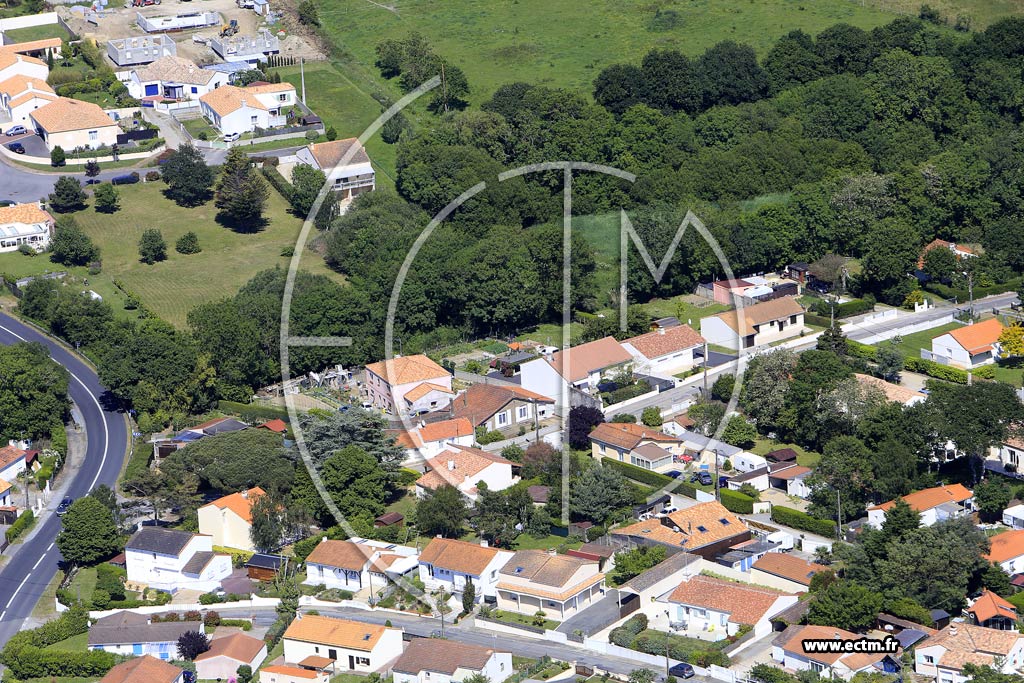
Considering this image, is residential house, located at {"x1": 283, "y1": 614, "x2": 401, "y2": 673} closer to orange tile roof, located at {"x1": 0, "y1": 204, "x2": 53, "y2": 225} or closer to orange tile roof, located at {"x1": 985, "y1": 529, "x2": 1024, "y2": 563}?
orange tile roof, located at {"x1": 985, "y1": 529, "x2": 1024, "y2": 563}

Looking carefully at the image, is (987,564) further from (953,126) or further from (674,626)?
(953,126)

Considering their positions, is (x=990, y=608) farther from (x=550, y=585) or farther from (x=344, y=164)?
(x=344, y=164)

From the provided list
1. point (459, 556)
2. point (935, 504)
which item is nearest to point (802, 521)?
point (935, 504)

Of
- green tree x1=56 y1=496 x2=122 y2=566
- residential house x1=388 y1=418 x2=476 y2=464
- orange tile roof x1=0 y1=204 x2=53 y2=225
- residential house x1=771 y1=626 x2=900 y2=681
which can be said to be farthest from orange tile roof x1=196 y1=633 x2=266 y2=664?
orange tile roof x1=0 y1=204 x2=53 y2=225

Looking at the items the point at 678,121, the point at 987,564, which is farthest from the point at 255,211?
the point at 987,564

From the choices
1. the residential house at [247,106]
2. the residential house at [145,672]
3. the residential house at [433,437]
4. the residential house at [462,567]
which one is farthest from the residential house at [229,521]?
the residential house at [247,106]
